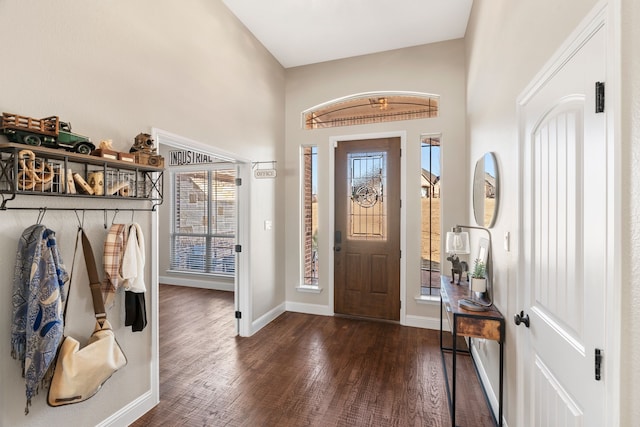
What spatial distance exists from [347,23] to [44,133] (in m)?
3.12

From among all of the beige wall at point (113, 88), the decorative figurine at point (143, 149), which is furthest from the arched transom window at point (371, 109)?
the decorative figurine at point (143, 149)

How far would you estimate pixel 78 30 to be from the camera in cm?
173

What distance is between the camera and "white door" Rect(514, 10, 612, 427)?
968 millimetres

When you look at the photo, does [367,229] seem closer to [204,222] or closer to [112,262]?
[112,262]

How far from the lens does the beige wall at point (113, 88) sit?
1.47 meters

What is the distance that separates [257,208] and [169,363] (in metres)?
1.91

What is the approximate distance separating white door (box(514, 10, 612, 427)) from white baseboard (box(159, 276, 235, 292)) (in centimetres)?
498

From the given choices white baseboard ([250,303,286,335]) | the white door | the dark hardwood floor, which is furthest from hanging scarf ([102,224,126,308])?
the white door

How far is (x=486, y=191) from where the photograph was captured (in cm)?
244

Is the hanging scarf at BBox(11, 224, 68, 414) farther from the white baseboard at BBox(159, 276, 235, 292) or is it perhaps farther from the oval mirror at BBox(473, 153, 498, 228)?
the white baseboard at BBox(159, 276, 235, 292)

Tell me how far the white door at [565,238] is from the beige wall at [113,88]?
2.52m

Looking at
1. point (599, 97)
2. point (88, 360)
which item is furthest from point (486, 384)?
point (88, 360)

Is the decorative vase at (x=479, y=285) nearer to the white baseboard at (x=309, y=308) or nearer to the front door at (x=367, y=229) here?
the front door at (x=367, y=229)

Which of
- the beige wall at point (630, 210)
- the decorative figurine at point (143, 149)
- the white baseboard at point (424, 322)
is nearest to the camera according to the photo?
the beige wall at point (630, 210)
